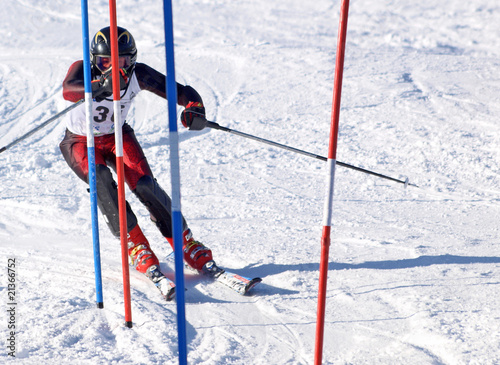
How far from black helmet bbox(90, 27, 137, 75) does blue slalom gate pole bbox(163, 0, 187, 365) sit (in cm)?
184

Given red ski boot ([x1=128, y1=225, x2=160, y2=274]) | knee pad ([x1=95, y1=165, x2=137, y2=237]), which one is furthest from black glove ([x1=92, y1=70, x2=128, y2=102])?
red ski boot ([x1=128, y1=225, x2=160, y2=274])

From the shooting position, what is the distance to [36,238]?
4.28 metres

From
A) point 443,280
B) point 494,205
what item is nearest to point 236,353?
point 443,280

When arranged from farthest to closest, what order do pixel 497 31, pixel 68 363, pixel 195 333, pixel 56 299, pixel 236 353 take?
1. pixel 497 31
2. pixel 56 299
3. pixel 195 333
4. pixel 236 353
5. pixel 68 363

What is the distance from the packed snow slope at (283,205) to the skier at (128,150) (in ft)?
0.51

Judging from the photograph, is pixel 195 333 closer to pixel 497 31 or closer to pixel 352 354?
pixel 352 354

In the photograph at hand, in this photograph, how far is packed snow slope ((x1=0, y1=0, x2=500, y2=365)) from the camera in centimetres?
282

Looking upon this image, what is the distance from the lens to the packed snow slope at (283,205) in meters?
2.82

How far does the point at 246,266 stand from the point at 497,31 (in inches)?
404

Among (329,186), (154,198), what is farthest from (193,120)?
(329,186)

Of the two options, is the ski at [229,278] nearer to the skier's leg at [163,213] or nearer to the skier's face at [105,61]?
the skier's leg at [163,213]

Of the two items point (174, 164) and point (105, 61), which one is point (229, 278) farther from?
point (174, 164)

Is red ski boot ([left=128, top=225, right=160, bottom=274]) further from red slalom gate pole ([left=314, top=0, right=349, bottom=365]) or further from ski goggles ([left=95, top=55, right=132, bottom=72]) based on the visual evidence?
red slalom gate pole ([left=314, top=0, right=349, bottom=365])

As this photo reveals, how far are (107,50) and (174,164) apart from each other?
1.90 metres
